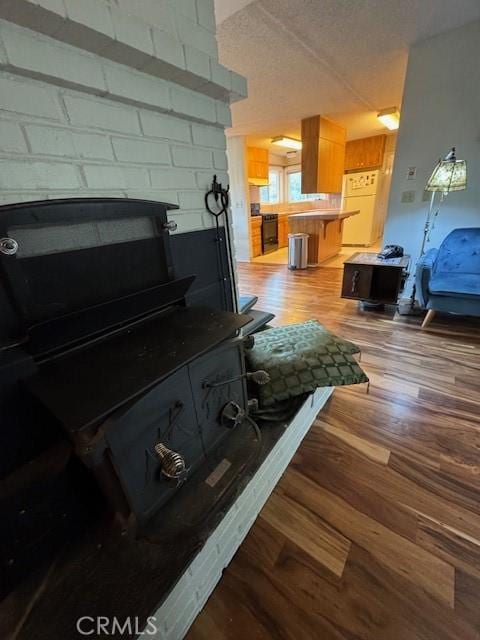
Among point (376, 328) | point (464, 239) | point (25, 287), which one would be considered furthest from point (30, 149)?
point (464, 239)

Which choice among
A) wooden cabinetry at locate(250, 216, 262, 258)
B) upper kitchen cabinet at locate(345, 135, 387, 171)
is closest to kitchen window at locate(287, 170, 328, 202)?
upper kitchen cabinet at locate(345, 135, 387, 171)

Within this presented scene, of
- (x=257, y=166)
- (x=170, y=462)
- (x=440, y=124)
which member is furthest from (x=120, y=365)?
(x=257, y=166)

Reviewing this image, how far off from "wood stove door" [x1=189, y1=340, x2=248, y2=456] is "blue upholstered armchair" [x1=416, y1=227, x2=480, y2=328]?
6.95 ft

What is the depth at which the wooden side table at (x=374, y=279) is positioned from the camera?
8.83 feet

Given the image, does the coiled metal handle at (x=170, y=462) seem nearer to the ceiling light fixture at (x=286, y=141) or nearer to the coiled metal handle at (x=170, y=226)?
the coiled metal handle at (x=170, y=226)

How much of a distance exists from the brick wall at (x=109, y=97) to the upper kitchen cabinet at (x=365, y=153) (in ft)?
19.5

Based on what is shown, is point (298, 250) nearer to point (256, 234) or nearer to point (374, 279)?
point (256, 234)

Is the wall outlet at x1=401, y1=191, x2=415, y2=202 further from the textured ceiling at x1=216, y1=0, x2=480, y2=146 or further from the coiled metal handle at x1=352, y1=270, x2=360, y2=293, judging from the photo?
the textured ceiling at x1=216, y1=0, x2=480, y2=146

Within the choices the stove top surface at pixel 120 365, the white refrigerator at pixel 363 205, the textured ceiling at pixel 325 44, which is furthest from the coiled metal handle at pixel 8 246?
the white refrigerator at pixel 363 205

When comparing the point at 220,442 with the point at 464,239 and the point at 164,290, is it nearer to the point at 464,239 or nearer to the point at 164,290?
the point at 164,290

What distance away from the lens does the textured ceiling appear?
1810mm

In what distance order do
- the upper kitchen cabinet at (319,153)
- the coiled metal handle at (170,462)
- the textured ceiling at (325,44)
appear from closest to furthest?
the coiled metal handle at (170,462) < the textured ceiling at (325,44) < the upper kitchen cabinet at (319,153)

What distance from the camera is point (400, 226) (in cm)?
292

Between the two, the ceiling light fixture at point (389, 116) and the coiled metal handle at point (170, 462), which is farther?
the ceiling light fixture at point (389, 116)
